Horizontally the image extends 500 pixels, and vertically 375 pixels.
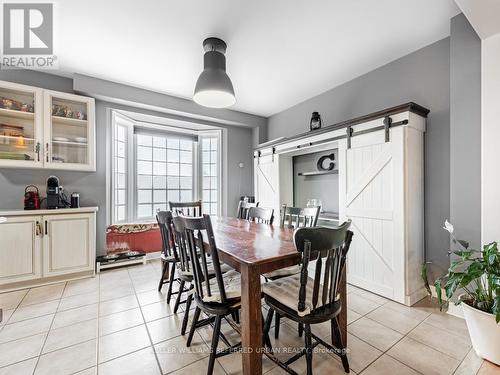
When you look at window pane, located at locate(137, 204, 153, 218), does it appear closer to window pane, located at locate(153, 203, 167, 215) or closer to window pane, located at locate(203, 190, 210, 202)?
window pane, located at locate(153, 203, 167, 215)

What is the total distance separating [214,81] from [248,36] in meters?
0.70

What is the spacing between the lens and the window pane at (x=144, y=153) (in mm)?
4230

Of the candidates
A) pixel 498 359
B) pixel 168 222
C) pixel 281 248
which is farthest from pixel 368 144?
pixel 168 222

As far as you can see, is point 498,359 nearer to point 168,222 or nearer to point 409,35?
point 168,222

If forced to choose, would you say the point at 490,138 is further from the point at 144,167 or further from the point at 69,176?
the point at 69,176

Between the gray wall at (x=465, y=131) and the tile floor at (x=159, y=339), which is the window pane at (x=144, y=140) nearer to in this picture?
the tile floor at (x=159, y=339)

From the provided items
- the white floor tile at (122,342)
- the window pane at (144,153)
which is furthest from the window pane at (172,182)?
the white floor tile at (122,342)

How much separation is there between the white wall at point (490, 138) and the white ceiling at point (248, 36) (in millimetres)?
539

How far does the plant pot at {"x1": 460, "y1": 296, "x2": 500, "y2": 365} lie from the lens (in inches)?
60.4

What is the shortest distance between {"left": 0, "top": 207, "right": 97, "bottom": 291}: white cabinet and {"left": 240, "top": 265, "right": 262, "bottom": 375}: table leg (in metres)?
2.85

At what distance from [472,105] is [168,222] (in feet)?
9.78

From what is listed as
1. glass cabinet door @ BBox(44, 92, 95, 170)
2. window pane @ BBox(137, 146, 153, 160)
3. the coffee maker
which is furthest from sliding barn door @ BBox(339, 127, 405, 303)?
the coffee maker

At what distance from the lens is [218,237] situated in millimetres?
1933

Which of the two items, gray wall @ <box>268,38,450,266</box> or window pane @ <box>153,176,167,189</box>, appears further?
window pane @ <box>153,176,167,189</box>
